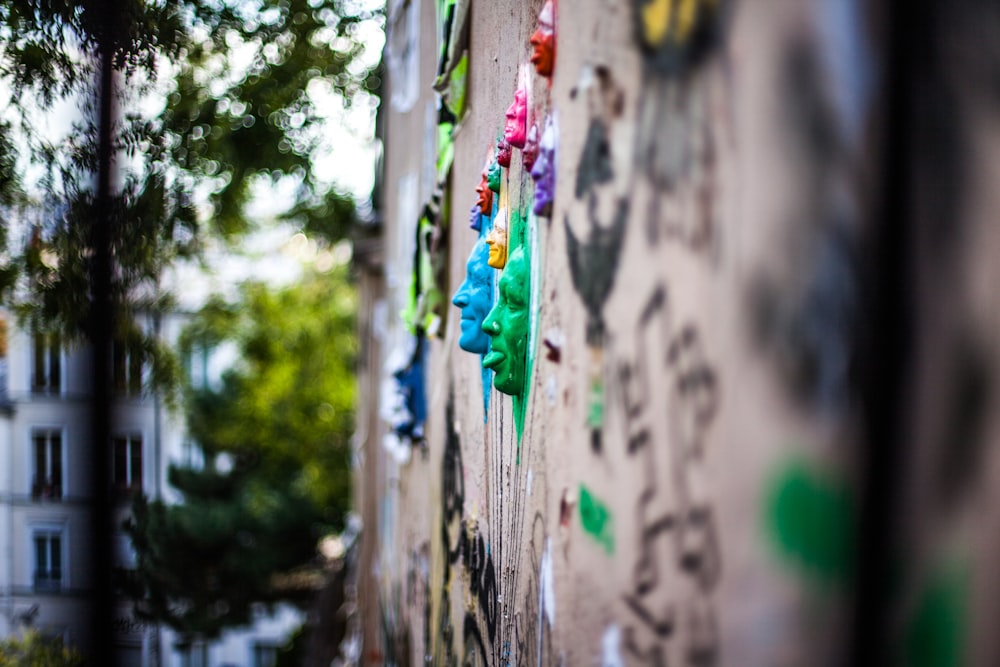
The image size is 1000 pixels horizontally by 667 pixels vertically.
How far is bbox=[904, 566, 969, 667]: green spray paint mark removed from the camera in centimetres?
140

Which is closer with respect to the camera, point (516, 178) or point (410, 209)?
point (516, 178)

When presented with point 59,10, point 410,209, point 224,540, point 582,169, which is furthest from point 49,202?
point 224,540

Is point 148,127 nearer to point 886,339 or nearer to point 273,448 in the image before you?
point 886,339

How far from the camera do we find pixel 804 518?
1.37 m

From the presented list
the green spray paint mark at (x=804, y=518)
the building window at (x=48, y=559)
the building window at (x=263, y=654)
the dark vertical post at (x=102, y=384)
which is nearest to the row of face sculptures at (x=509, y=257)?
the green spray paint mark at (x=804, y=518)

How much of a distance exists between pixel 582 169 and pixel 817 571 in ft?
2.98

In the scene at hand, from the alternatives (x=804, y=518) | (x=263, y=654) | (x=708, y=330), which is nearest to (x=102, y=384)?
(x=708, y=330)

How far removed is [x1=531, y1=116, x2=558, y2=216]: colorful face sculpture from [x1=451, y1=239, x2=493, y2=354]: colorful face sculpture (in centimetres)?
90

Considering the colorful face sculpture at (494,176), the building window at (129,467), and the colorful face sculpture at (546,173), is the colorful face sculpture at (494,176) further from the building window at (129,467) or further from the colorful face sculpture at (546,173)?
the building window at (129,467)

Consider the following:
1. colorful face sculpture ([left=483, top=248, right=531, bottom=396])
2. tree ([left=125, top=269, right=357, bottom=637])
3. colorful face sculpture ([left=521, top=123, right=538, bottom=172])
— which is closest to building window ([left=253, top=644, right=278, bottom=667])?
tree ([left=125, top=269, right=357, bottom=637])

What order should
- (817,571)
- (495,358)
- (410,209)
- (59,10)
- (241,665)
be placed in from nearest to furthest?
(817,571)
(495,358)
(59,10)
(410,209)
(241,665)

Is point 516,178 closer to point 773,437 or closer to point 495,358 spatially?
point 495,358

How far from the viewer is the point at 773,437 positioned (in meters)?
1.37

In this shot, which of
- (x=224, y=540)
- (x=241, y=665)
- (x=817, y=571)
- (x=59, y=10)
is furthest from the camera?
(x=241, y=665)
